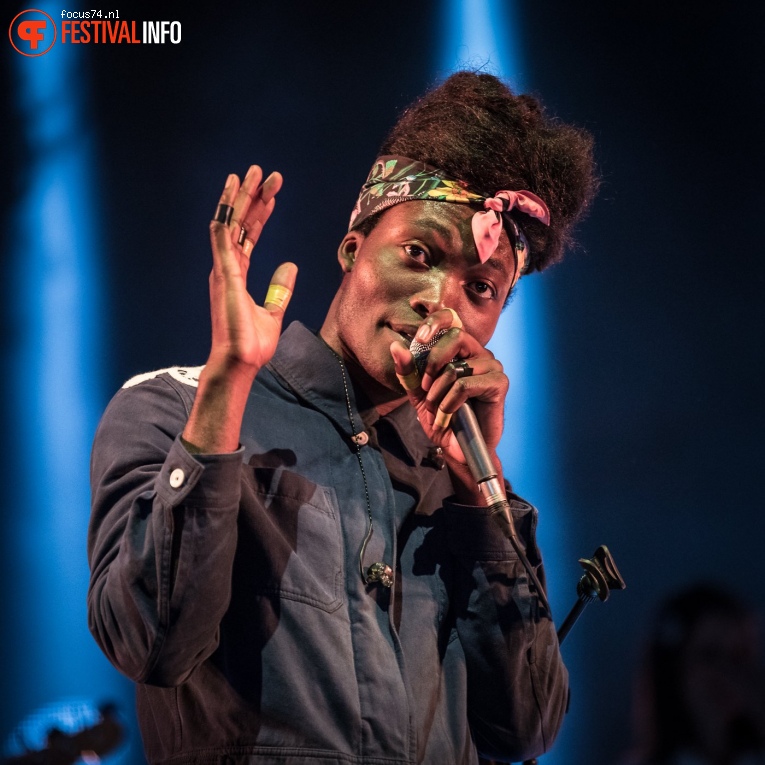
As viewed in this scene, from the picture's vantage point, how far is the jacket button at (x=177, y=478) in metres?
1.20

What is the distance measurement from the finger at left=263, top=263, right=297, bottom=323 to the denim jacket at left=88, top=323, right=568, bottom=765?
0.79 feet

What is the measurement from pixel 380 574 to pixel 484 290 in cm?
61

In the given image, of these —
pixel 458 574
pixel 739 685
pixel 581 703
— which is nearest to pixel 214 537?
pixel 458 574

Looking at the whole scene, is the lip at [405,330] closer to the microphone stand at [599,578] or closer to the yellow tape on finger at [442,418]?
the yellow tape on finger at [442,418]

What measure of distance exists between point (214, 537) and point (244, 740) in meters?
0.33

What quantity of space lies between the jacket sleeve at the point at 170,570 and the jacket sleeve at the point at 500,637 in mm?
506

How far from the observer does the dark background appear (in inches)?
115

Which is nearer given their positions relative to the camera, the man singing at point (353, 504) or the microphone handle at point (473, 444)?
the man singing at point (353, 504)

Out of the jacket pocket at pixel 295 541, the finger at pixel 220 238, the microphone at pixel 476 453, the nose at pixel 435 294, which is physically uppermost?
the finger at pixel 220 238

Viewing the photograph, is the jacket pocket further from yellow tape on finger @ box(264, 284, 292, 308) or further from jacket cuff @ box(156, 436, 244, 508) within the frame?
yellow tape on finger @ box(264, 284, 292, 308)

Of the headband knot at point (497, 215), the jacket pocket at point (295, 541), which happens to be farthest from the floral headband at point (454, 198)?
the jacket pocket at point (295, 541)

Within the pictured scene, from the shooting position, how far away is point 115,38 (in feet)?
9.91

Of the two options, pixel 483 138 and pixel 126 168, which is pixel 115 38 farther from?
pixel 483 138

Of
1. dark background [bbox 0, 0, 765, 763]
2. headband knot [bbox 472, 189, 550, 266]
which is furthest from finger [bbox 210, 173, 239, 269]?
dark background [bbox 0, 0, 765, 763]
